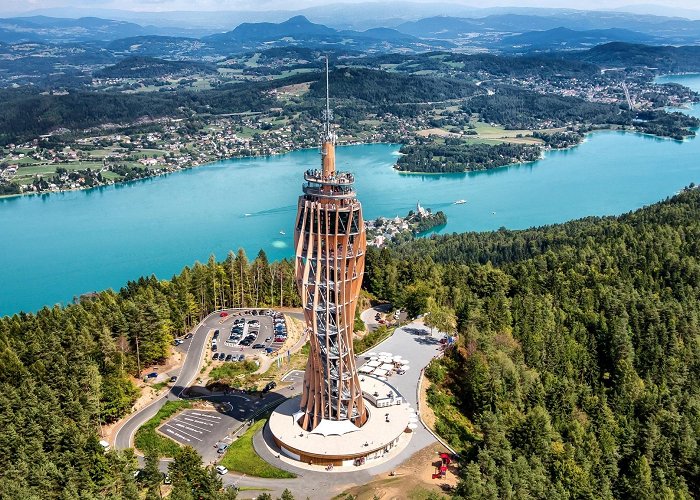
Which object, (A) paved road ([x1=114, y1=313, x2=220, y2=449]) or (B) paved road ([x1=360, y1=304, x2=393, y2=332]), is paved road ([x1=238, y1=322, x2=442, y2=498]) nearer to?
(A) paved road ([x1=114, y1=313, x2=220, y2=449])

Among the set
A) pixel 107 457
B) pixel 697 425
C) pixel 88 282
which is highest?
pixel 107 457

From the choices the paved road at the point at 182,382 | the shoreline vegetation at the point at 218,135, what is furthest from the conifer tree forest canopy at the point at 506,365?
the shoreline vegetation at the point at 218,135

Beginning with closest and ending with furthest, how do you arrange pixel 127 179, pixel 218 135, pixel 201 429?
1. pixel 201 429
2. pixel 127 179
3. pixel 218 135

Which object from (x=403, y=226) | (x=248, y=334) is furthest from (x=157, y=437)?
(x=403, y=226)

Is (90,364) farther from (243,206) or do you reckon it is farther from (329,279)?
(243,206)

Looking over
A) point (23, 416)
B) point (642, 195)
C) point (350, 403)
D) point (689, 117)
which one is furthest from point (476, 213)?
point (689, 117)

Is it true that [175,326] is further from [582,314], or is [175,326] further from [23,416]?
[582,314]

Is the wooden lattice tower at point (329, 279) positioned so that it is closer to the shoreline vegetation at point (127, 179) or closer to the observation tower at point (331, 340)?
the observation tower at point (331, 340)
